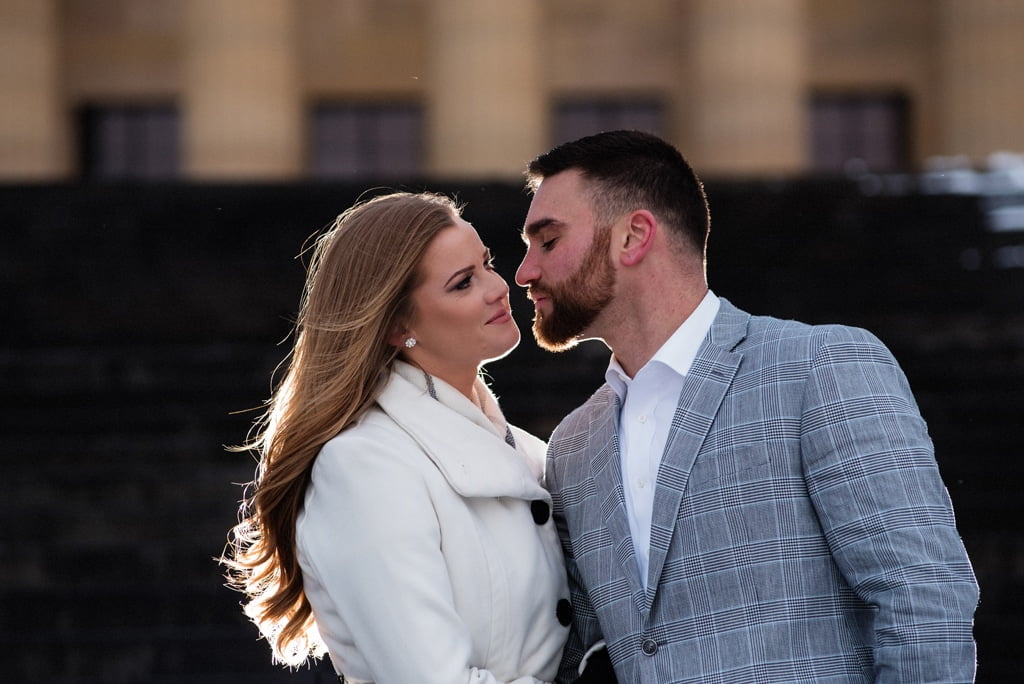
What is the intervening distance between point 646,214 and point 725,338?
446mm

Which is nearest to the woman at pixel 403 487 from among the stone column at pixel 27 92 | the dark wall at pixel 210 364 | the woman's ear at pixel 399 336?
the woman's ear at pixel 399 336

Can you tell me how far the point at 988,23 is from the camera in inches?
936

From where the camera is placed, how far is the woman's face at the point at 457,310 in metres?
4.10

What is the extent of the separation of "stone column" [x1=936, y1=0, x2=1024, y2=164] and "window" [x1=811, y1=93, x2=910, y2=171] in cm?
397

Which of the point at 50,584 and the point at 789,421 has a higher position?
the point at 789,421

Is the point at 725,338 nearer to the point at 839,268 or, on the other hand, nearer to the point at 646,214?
the point at 646,214

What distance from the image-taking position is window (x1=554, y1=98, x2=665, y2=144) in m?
28.0

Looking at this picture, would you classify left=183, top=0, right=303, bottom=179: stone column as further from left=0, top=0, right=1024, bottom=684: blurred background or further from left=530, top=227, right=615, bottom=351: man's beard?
left=530, top=227, right=615, bottom=351: man's beard

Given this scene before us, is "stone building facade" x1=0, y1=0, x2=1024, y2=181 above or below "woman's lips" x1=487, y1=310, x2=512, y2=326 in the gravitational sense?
above

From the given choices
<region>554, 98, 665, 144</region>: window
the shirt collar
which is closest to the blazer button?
the shirt collar

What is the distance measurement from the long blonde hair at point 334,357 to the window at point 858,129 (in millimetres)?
25573

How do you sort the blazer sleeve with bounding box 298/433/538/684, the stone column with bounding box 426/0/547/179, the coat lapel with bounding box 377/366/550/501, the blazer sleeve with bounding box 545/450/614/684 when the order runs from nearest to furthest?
the blazer sleeve with bounding box 298/433/538/684 < the coat lapel with bounding box 377/366/550/501 < the blazer sleeve with bounding box 545/450/614/684 < the stone column with bounding box 426/0/547/179

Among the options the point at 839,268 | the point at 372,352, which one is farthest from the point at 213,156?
the point at 372,352

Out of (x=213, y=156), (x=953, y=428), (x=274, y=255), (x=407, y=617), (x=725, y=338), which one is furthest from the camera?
(x=213, y=156)
